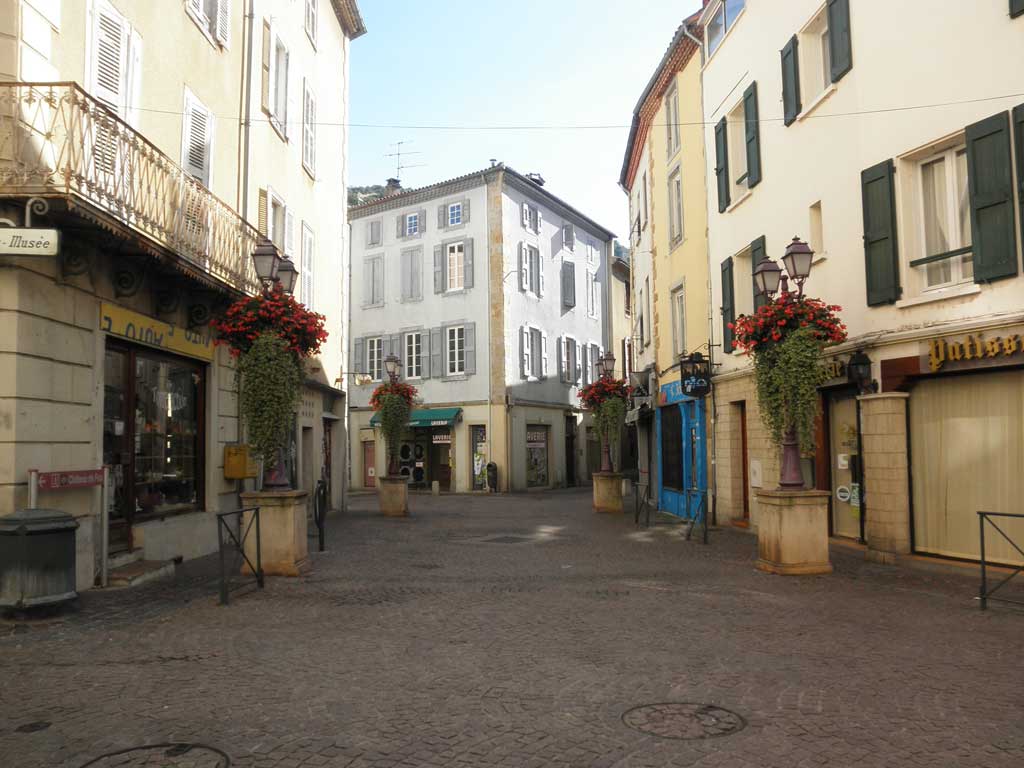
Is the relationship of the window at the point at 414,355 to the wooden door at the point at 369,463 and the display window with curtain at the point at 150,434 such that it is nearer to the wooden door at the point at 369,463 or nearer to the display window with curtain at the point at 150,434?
the wooden door at the point at 369,463

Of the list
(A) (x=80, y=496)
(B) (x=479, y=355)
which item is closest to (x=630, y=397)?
(B) (x=479, y=355)

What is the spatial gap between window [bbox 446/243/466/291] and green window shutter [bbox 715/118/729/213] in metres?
18.6

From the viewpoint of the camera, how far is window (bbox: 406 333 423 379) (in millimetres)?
35844

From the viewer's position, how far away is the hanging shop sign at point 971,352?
9.42m

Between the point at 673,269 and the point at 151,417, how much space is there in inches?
523

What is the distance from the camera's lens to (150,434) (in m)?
11.5

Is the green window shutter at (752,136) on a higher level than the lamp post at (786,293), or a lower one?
higher

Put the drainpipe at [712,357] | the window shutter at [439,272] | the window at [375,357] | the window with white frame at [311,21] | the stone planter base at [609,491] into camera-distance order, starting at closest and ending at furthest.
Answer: the drainpipe at [712,357] < the window with white frame at [311,21] < the stone planter base at [609,491] < the window shutter at [439,272] < the window at [375,357]

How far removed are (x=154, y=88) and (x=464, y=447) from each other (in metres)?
24.0

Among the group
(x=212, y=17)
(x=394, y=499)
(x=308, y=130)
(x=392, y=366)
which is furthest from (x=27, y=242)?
(x=392, y=366)

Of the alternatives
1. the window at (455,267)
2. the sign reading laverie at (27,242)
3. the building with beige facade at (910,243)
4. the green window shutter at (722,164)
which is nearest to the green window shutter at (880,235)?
the building with beige facade at (910,243)

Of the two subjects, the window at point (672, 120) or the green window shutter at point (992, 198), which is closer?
the green window shutter at point (992, 198)

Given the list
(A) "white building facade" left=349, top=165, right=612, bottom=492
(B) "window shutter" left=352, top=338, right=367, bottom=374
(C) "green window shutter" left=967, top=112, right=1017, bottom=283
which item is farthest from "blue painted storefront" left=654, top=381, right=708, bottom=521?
(B) "window shutter" left=352, top=338, right=367, bottom=374

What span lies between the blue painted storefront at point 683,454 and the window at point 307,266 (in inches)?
321
